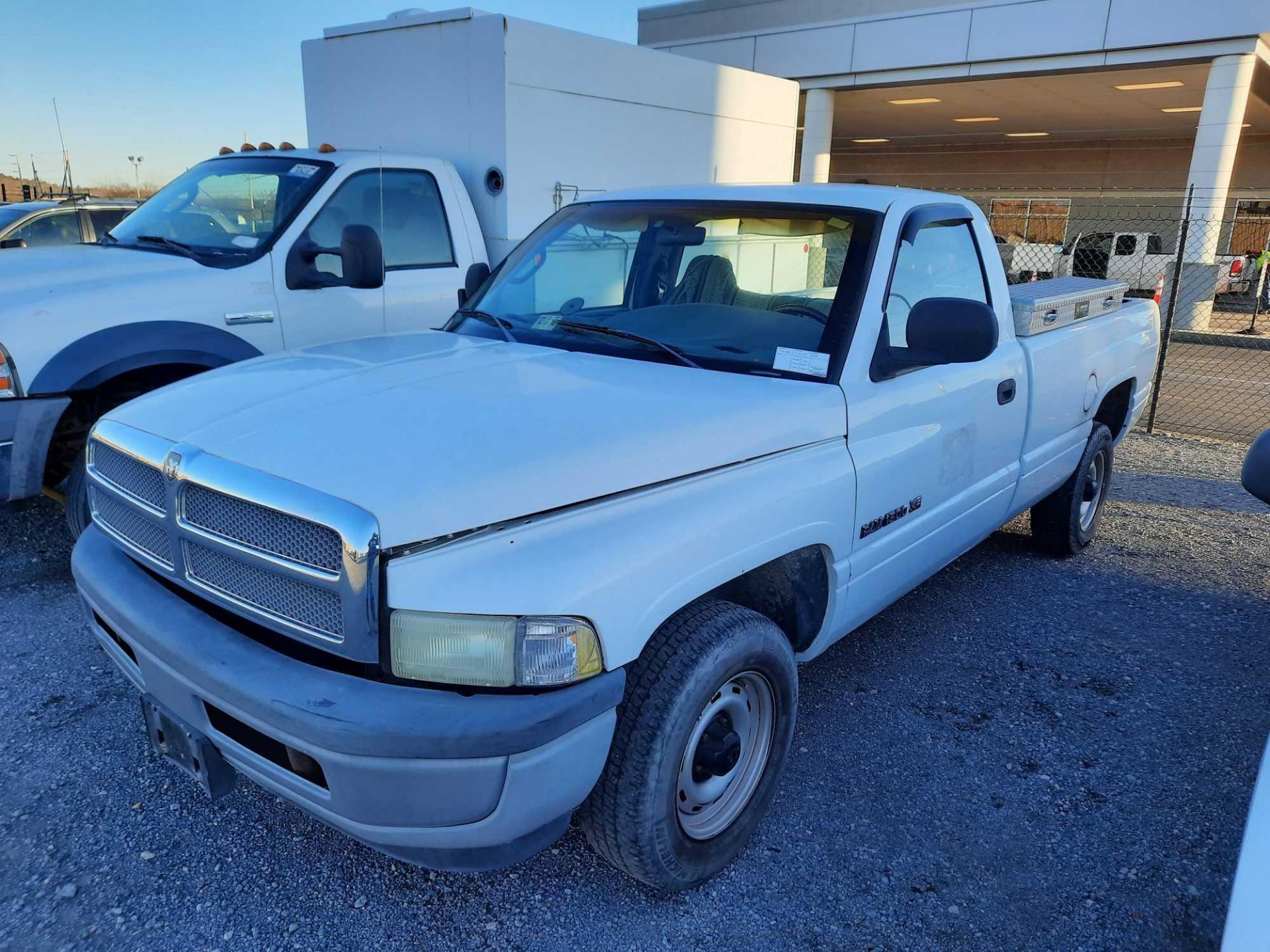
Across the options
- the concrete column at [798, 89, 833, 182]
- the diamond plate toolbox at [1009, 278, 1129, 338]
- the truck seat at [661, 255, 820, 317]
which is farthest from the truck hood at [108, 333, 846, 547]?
the concrete column at [798, 89, 833, 182]

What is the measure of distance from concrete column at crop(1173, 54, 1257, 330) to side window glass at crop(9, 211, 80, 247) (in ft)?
56.9

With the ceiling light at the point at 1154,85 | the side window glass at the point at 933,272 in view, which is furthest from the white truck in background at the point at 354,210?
the ceiling light at the point at 1154,85

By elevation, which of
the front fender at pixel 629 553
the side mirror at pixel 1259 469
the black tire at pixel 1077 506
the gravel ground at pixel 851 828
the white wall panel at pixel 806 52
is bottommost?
the gravel ground at pixel 851 828

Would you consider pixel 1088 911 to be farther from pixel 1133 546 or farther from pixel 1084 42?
pixel 1084 42

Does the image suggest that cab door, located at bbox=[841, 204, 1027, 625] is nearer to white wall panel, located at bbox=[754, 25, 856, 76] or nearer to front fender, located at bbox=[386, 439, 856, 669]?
front fender, located at bbox=[386, 439, 856, 669]

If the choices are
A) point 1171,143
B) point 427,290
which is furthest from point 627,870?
point 1171,143

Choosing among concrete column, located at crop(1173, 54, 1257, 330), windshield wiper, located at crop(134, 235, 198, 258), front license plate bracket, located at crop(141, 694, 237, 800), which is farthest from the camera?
concrete column, located at crop(1173, 54, 1257, 330)

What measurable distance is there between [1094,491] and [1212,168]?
50.2 feet

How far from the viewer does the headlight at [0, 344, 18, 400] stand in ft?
13.1

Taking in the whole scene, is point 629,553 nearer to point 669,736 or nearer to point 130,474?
point 669,736

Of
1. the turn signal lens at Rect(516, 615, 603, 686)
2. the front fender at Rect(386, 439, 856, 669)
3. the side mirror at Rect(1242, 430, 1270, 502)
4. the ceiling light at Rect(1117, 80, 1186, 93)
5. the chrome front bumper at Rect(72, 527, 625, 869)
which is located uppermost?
the ceiling light at Rect(1117, 80, 1186, 93)

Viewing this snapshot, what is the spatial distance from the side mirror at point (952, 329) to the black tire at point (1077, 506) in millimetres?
2454

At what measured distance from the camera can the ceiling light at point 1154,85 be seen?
63.1 ft

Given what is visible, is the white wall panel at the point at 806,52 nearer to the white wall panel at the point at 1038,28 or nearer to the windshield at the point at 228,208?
the white wall panel at the point at 1038,28
